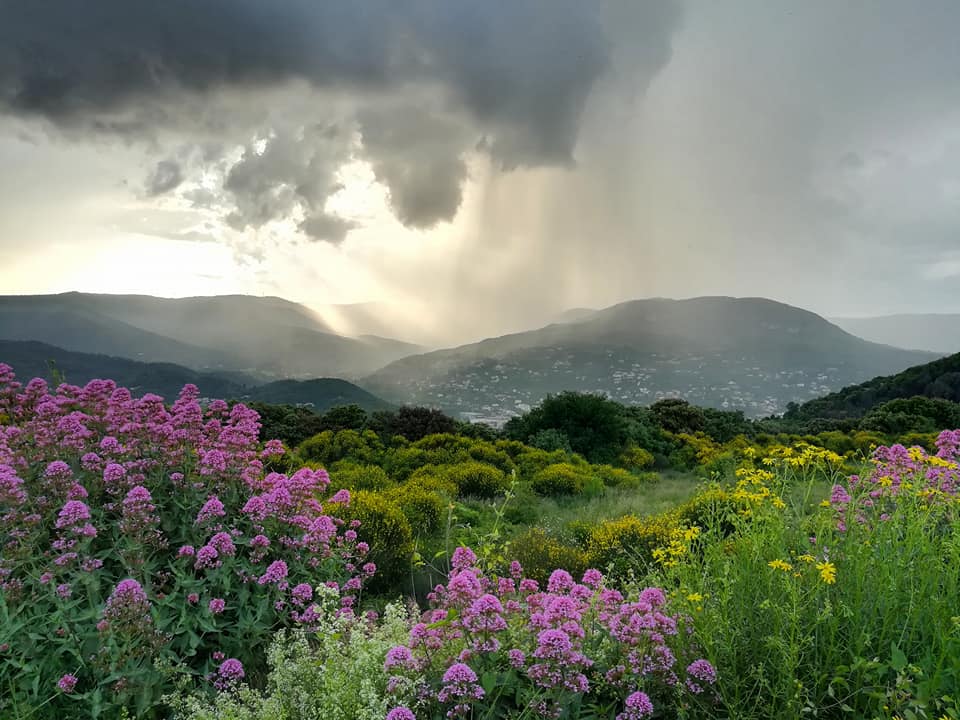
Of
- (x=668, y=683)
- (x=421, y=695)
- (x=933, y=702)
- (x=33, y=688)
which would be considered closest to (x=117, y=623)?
(x=33, y=688)

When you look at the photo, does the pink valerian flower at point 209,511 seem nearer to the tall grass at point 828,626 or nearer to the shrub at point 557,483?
the tall grass at point 828,626

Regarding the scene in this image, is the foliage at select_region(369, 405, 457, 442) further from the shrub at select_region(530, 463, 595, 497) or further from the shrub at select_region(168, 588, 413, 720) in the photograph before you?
the shrub at select_region(168, 588, 413, 720)

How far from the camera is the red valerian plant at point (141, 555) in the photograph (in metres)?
3.17

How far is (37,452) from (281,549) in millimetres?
2170

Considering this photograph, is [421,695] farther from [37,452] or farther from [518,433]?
[518,433]

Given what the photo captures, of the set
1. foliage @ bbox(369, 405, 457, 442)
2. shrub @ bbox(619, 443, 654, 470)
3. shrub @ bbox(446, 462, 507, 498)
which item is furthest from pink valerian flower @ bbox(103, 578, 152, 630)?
shrub @ bbox(619, 443, 654, 470)

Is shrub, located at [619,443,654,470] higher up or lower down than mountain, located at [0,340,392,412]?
lower down

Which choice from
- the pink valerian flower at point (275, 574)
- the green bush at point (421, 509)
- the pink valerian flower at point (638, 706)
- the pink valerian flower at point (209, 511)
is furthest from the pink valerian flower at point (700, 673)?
the green bush at point (421, 509)

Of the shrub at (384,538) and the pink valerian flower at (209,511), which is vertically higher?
the pink valerian flower at (209,511)

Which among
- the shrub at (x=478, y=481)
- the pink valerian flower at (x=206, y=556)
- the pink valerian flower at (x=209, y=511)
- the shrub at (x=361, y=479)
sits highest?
the pink valerian flower at (x=209, y=511)

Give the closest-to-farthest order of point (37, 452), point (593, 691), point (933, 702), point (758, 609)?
point (933, 702)
point (593, 691)
point (758, 609)
point (37, 452)

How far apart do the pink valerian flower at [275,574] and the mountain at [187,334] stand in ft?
→ 218

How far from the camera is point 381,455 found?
12766 millimetres

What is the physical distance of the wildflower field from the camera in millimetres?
2611
